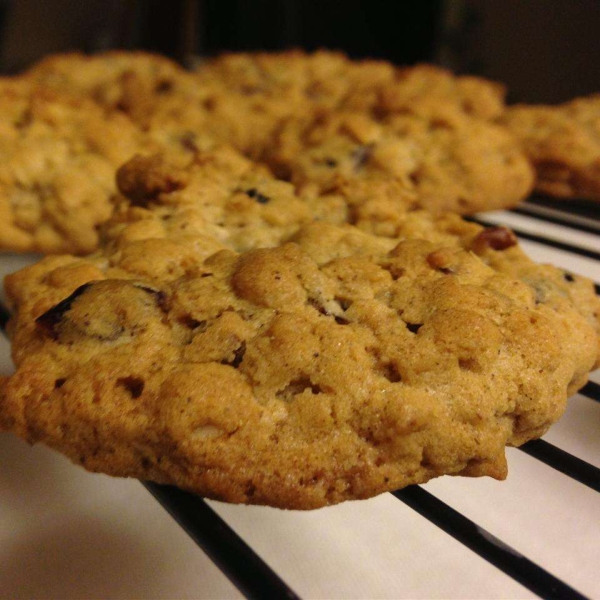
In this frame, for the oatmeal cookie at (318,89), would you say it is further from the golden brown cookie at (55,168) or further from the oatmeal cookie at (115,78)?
the golden brown cookie at (55,168)

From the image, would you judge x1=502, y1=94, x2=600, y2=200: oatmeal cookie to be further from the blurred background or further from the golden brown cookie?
the blurred background

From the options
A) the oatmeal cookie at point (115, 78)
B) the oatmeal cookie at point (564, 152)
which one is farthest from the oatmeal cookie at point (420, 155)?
the oatmeal cookie at point (115, 78)

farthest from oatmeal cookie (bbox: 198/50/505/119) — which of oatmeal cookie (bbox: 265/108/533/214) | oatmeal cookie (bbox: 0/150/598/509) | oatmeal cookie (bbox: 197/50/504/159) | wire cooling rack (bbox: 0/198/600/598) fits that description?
wire cooling rack (bbox: 0/198/600/598)

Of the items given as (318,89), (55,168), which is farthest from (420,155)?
(55,168)

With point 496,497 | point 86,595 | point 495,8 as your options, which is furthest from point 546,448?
point 495,8

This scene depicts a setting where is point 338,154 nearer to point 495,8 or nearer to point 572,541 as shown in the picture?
point 572,541

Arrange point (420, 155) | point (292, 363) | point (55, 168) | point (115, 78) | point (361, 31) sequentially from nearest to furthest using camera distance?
point (292, 363) → point (55, 168) → point (420, 155) → point (115, 78) → point (361, 31)

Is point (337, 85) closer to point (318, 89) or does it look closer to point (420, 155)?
point (318, 89)
